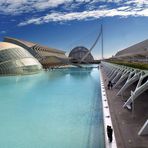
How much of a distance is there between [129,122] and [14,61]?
38564mm

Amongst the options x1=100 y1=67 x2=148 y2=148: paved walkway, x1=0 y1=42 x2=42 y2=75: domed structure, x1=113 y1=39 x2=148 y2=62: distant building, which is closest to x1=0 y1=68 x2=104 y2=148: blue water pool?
x1=100 y1=67 x2=148 y2=148: paved walkway

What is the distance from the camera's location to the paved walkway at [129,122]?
7680 millimetres

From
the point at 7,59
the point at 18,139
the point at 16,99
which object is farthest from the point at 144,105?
the point at 7,59

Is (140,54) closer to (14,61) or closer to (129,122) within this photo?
(14,61)

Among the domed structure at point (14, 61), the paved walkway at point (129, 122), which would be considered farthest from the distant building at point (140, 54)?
the paved walkway at point (129, 122)

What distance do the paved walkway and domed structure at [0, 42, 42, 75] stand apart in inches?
1302

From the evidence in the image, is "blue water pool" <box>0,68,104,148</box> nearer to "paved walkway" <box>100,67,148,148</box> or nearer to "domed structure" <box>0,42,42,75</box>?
"paved walkway" <box>100,67,148,148</box>

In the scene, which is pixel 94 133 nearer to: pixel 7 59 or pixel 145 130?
pixel 145 130

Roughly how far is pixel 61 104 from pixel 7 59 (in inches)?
1230

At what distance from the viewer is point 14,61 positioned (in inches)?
1810

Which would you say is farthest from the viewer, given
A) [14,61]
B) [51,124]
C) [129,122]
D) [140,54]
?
[14,61]

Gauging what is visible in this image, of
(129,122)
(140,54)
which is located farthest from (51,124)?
(140,54)

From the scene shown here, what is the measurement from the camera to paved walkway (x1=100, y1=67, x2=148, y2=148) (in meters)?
7.68

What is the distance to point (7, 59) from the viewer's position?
150ft
